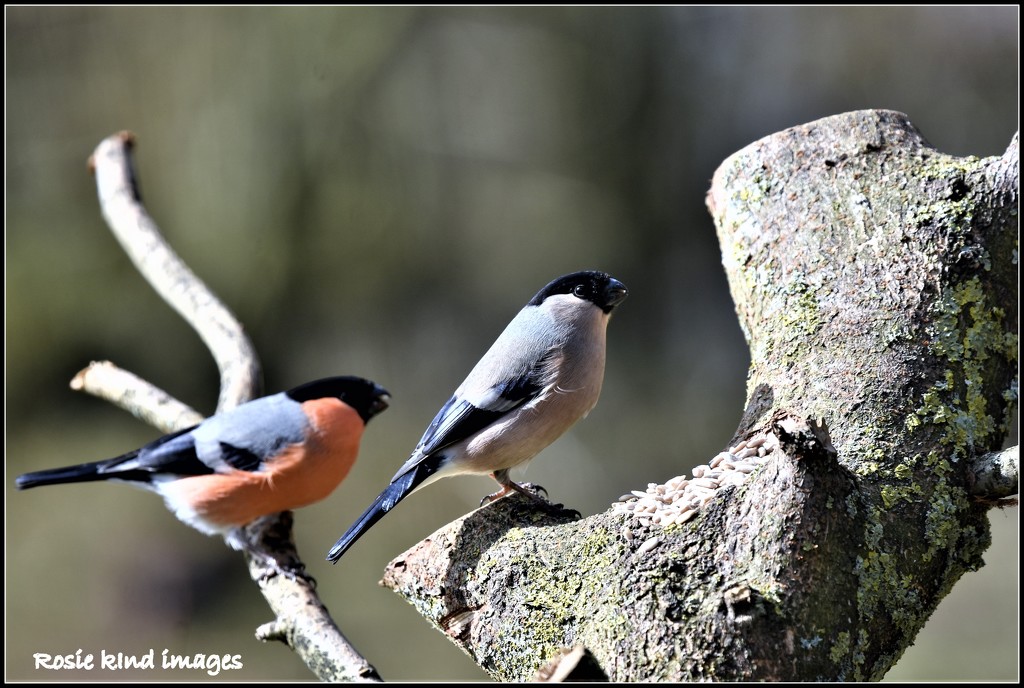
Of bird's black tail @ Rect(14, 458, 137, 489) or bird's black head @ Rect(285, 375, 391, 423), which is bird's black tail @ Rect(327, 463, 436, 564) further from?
bird's black tail @ Rect(14, 458, 137, 489)

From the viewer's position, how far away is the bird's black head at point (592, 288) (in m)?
1.79

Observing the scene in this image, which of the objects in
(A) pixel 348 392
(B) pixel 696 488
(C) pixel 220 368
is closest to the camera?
(B) pixel 696 488

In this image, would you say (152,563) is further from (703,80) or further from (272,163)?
(703,80)

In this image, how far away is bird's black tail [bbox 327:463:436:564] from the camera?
1626 mm

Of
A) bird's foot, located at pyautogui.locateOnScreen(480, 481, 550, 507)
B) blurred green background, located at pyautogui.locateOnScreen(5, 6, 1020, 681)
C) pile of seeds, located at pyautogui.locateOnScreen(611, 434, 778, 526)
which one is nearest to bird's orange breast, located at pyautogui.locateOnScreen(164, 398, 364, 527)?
bird's foot, located at pyautogui.locateOnScreen(480, 481, 550, 507)

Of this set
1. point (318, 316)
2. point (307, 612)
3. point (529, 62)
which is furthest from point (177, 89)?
point (307, 612)

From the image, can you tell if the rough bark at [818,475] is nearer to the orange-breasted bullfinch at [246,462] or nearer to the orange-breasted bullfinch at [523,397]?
the orange-breasted bullfinch at [523,397]

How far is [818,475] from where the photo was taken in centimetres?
120

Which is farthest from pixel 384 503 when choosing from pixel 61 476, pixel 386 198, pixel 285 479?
pixel 386 198

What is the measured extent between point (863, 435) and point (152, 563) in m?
4.22

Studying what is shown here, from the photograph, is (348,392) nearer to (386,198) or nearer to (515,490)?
(515,490)

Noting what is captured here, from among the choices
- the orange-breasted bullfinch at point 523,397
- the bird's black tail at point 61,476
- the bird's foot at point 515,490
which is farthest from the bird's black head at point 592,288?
the bird's black tail at point 61,476

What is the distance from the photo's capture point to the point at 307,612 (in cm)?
204

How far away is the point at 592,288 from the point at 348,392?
93 centimetres
